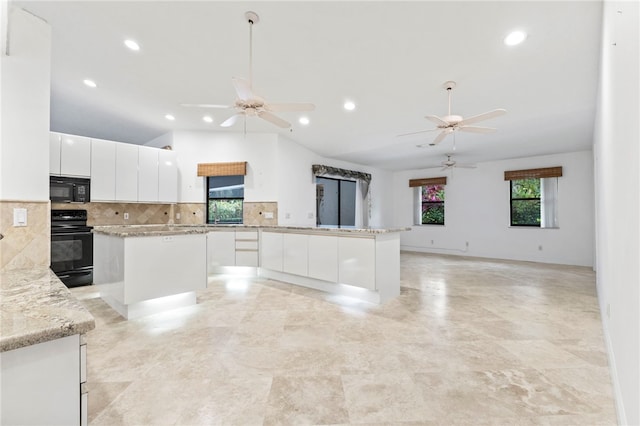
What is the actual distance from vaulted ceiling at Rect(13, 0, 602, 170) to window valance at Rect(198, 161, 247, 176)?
0.83m

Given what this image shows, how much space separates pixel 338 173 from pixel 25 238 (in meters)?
5.68

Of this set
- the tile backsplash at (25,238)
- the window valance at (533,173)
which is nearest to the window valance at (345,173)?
→ the window valance at (533,173)

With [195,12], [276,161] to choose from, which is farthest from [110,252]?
[276,161]

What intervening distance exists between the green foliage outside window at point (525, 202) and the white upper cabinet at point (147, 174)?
785cm

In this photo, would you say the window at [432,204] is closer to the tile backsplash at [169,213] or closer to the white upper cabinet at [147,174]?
the tile backsplash at [169,213]

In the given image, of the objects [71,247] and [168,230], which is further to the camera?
[71,247]

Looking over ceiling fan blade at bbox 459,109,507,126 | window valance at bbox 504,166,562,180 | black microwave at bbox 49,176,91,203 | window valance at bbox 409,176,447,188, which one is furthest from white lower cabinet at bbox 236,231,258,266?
window valance at bbox 504,166,562,180

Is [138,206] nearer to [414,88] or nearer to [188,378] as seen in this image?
[188,378]

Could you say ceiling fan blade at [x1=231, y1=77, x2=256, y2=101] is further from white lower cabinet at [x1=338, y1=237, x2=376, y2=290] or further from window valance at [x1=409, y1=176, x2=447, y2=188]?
window valance at [x1=409, y1=176, x2=447, y2=188]

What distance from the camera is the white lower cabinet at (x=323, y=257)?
3637 millimetres

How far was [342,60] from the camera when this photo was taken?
9.62ft

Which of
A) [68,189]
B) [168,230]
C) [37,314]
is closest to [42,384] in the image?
[37,314]

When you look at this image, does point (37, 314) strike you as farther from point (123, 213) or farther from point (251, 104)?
point (123, 213)

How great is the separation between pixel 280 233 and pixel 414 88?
9.10ft
